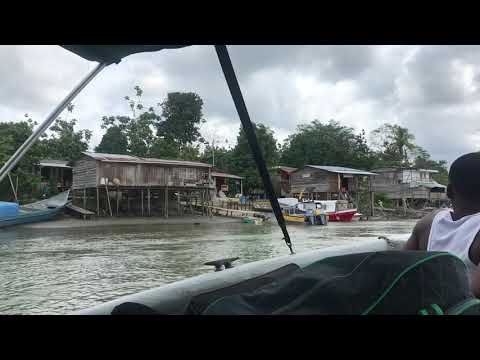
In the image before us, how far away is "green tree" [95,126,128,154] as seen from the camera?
28297 mm

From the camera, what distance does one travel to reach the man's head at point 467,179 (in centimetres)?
147

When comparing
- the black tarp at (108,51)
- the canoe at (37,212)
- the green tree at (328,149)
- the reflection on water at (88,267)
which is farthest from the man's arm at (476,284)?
the green tree at (328,149)

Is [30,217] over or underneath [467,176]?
underneath

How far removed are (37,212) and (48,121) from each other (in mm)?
16902

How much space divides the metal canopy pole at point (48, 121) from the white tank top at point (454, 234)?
2.00m

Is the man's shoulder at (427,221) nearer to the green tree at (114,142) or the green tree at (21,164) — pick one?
the green tree at (21,164)

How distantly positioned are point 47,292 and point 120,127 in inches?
1001

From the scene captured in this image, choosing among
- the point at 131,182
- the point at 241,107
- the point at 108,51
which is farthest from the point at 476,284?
the point at 131,182

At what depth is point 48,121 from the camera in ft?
7.09

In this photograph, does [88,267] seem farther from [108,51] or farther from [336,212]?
[336,212]

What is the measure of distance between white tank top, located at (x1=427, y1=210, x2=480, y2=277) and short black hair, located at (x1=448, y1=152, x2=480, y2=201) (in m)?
0.10

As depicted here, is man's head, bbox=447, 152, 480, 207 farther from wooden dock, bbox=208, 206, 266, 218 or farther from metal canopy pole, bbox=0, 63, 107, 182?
wooden dock, bbox=208, 206, 266, 218
